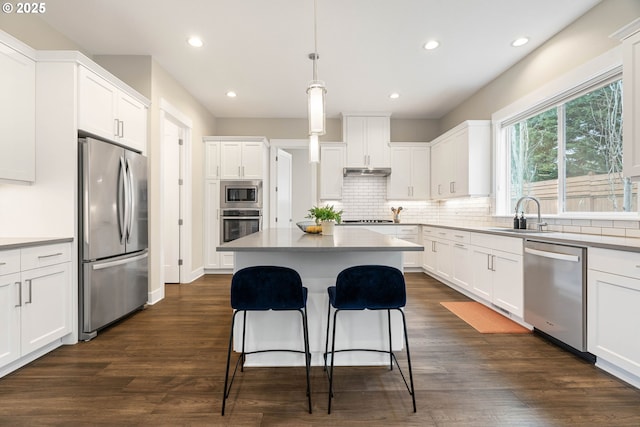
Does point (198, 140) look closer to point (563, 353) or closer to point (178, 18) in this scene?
point (178, 18)

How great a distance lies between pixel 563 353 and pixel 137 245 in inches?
159

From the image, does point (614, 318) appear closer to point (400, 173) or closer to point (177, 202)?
point (400, 173)

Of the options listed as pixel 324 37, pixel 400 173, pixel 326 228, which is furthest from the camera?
pixel 400 173

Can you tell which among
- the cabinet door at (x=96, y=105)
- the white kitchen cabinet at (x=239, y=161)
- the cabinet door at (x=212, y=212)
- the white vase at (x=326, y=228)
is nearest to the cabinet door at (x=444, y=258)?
the white vase at (x=326, y=228)

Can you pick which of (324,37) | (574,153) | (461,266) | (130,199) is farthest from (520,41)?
(130,199)

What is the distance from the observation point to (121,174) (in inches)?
124

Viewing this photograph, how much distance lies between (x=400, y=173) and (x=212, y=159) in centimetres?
345

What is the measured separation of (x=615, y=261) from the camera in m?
2.12

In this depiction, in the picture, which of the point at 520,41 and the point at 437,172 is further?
the point at 437,172

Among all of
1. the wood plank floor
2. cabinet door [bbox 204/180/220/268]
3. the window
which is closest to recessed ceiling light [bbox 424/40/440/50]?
the window

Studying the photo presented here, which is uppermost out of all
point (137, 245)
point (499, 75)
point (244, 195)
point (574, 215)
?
point (499, 75)

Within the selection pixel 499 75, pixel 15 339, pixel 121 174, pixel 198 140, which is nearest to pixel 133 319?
pixel 15 339

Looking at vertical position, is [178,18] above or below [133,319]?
above

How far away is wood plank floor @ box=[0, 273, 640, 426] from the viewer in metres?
1.77
